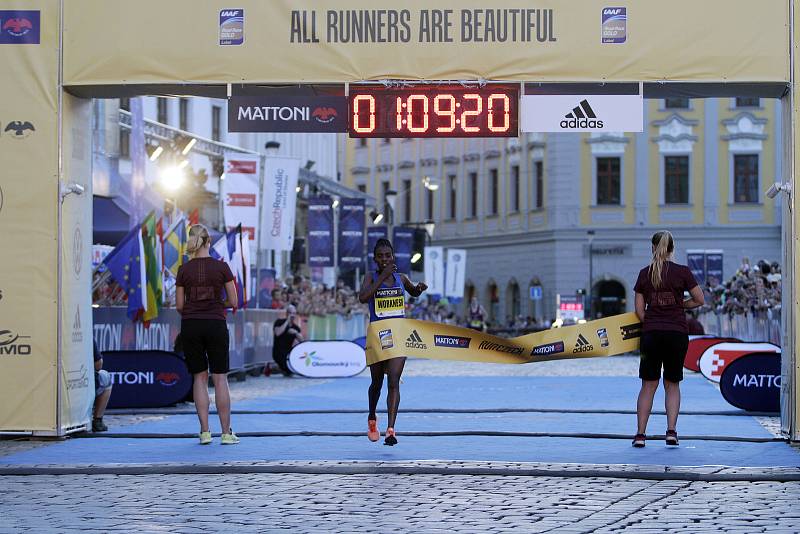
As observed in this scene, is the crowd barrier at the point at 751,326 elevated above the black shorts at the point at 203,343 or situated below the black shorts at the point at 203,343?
below

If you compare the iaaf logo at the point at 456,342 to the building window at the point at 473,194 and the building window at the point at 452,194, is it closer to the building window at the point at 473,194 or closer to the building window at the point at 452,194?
the building window at the point at 473,194

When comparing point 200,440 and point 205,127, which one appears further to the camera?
point 205,127

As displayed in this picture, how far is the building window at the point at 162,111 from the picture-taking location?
53625mm

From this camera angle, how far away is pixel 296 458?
12.4 meters

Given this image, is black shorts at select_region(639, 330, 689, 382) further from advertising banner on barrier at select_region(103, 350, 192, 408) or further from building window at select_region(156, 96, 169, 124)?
building window at select_region(156, 96, 169, 124)

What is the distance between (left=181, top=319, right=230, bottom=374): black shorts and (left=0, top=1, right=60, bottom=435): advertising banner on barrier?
53.9 inches

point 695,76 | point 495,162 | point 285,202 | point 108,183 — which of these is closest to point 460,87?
point 695,76

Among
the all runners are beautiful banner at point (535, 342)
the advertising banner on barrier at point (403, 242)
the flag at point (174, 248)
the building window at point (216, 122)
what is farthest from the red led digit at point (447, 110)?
the building window at point (216, 122)

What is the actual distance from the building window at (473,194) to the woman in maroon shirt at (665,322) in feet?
221

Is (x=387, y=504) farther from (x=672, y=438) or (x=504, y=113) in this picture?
(x=504, y=113)

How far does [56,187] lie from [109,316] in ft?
22.4

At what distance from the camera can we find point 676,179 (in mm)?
72938

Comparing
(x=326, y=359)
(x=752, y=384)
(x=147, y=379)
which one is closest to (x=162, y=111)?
(x=326, y=359)

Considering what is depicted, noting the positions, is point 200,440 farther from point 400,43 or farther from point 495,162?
point 495,162
